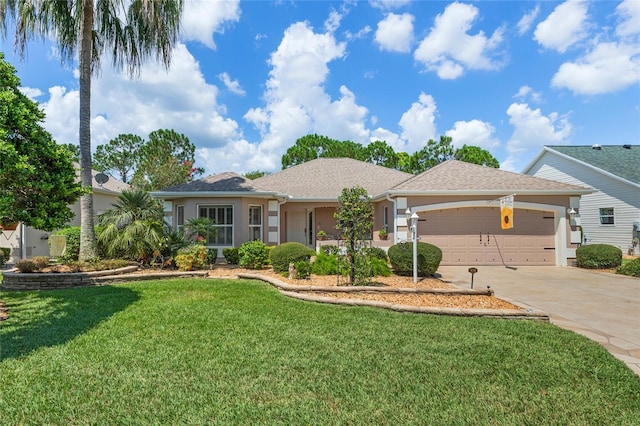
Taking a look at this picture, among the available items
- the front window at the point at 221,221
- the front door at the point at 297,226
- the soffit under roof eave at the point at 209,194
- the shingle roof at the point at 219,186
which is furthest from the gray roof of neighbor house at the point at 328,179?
the front window at the point at 221,221

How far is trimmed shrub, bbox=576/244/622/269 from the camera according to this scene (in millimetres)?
10742

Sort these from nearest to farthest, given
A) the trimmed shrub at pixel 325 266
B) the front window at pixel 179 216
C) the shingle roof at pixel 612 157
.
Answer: the trimmed shrub at pixel 325 266, the front window at pixel 179 216, the shingle roof at pixel 612 157

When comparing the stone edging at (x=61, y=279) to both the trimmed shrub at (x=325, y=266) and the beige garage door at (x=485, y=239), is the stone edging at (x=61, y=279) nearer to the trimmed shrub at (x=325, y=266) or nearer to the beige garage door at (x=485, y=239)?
the trimmed shrub at (x=325, y=266)

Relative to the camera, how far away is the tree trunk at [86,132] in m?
9.14

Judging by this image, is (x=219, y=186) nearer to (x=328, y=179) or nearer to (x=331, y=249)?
(x=331, y=249)

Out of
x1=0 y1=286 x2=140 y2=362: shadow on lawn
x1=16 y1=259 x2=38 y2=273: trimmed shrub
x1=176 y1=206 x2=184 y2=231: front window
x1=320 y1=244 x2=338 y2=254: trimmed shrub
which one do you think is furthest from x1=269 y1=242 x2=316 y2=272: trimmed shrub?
x1=16 y1=259 x2=38 y2=273: trimmed shrub

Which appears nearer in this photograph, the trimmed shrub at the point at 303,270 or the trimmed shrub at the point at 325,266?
the trimmed shrub at the point at 303,270

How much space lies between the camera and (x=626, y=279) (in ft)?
29.9

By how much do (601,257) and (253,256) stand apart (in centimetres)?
1219

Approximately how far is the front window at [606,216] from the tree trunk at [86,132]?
74.5 feet

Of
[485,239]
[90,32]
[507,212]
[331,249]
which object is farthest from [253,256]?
[485,239]

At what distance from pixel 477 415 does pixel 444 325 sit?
2.26 m

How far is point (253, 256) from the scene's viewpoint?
1026 centimetres

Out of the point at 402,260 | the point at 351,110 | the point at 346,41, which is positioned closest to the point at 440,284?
the point at 402,260
